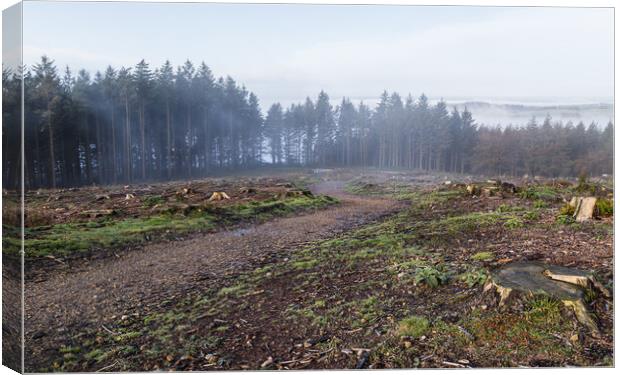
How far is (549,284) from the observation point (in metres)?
4.65

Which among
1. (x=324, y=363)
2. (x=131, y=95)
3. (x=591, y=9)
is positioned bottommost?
(x=324, y=363)

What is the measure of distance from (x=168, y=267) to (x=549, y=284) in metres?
4.04

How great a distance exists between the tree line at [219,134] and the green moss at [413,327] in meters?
1.76

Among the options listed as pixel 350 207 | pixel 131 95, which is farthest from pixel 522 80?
pixel 131 95

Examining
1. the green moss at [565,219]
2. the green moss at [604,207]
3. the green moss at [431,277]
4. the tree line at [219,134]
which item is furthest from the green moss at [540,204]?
the green moss at [431,277]

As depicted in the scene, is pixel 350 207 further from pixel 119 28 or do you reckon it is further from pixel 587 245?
pixel 119 28

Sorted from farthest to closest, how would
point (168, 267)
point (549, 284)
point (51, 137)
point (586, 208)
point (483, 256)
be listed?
point (586, 208), point (483, 256), point (168, 267), point (51, 137), point (549, 284)

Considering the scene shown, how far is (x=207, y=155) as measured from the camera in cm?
525

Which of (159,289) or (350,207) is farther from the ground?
(350,207)

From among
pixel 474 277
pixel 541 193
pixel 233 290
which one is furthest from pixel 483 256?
pixel 233 290

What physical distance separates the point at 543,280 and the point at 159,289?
4078mm

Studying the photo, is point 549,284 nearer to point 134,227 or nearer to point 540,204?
point 540,204

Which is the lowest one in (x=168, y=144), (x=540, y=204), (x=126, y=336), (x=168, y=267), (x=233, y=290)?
(x=126, y=336)

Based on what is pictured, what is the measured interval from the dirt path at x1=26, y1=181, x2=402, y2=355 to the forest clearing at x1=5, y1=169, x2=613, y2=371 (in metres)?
0.01
